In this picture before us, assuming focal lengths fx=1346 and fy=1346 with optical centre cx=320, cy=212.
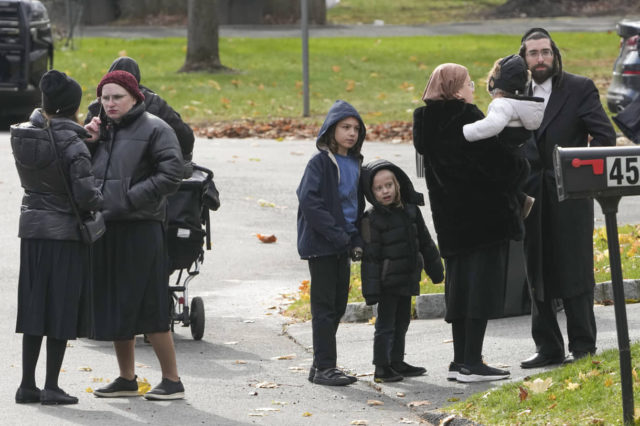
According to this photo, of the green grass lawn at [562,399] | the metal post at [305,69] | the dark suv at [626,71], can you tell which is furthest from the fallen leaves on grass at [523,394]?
the metal post at [305,69]

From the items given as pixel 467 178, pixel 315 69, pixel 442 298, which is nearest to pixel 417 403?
pixel 467 178

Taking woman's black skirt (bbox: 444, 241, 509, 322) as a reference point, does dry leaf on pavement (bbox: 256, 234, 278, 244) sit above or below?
below

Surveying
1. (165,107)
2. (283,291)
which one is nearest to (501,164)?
(165,107)

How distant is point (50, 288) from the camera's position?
7.24m

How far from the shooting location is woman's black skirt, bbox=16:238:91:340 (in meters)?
7.22

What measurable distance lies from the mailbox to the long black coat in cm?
189

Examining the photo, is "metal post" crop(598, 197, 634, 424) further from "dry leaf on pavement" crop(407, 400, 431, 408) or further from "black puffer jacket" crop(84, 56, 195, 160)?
"black puffer jacket" crop(84, 56, 195, 160)

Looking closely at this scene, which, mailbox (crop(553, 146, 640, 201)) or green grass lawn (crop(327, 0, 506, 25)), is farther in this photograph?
green grass lawn (crop(327, 0, 506, 25))

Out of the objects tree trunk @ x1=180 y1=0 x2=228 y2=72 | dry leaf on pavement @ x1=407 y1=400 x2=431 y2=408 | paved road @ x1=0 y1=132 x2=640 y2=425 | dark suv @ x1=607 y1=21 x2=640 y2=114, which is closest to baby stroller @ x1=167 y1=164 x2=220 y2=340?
paved road @ x1=0 y1=132 x2=640 y2=425

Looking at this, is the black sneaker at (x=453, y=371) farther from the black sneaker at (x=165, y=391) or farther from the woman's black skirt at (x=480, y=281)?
the black sneaker at (x=165, y=391)

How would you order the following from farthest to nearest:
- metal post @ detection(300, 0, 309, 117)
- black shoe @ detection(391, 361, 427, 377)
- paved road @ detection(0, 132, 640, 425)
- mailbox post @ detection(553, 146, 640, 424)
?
metal post @ detection(300, 0, 309, 117) < black shoe @ detection(391, 361, 427, 377) < paved road @ detection(0, 132, 640, 425) < mailbox post @ detection(553, 146, 640, 424)

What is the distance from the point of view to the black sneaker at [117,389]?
24.5 ft

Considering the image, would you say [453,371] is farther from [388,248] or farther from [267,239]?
[267,239]

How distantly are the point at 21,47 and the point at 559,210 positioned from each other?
12.7 m
